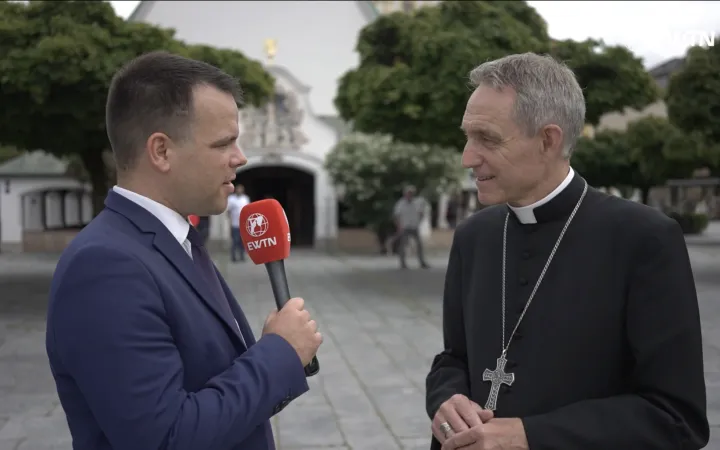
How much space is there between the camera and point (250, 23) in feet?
108

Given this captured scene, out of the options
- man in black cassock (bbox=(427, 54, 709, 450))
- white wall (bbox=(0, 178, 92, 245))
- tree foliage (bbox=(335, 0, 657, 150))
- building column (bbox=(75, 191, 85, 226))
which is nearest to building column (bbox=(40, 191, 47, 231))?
white wall (bbox=(0, 178, 92, 245))

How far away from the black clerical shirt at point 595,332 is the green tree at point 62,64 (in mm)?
9687

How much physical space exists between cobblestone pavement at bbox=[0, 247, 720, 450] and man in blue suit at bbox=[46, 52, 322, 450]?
367 cm

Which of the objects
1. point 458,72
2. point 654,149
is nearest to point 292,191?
point 654,149

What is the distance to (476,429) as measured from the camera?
207 cm

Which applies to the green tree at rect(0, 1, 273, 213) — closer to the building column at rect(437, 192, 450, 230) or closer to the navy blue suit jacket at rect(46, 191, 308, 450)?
the navy blue suit jacket at rect(46, 191, 308, 450)

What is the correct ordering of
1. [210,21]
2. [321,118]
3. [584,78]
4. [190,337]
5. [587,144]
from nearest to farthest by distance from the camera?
[190,337], [584,78], [587,144], [321,118], [210,21]

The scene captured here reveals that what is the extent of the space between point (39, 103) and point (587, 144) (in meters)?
20.0

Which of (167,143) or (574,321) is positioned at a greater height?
(167,143)

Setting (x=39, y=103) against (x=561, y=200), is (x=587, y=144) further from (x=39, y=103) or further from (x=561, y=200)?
(x=561, y=200)

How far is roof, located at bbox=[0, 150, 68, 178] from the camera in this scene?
29312mm

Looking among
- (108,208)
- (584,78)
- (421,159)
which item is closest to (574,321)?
(108,208)

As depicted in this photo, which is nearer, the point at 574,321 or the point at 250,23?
the point at 574,321

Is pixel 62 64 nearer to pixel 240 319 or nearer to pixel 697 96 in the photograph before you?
pixel 697 96
